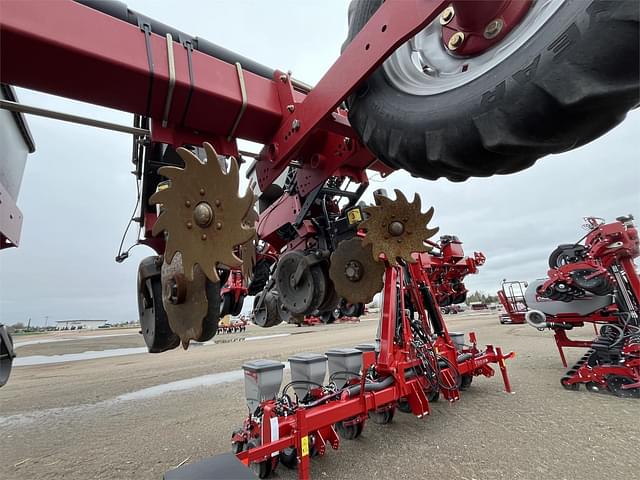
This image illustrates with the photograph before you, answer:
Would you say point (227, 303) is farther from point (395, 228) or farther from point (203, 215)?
point (395, 228)

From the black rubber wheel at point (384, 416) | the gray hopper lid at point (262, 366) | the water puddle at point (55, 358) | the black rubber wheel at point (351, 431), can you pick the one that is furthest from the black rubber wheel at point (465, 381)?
the water puddle at point (55, 358)

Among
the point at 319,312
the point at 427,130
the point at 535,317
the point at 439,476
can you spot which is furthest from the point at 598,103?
the point at 535,317

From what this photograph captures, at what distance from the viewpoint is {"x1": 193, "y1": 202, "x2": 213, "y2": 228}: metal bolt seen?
3.49ft

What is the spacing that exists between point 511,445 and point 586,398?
90.2 inches

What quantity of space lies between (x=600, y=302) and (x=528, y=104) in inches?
259

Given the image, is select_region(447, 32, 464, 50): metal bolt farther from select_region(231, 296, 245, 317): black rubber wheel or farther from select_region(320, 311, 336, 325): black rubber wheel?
select_region(320, 311, 336, 325): black rubber wheel

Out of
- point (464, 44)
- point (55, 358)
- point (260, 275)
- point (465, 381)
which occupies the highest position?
point (464, 44)

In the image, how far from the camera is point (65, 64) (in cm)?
107

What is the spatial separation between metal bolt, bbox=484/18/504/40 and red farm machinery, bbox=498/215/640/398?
529 centimetres

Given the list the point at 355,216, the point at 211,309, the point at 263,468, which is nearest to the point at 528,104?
the point at 211,309

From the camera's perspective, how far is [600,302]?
18.2ft

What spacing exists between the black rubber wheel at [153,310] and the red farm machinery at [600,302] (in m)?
5.71

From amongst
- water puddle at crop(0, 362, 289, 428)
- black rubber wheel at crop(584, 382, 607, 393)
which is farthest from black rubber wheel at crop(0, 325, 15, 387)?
black rubber wheel at crop(584, 382, 607, 393)

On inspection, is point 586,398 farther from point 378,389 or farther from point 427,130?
point 427,130
